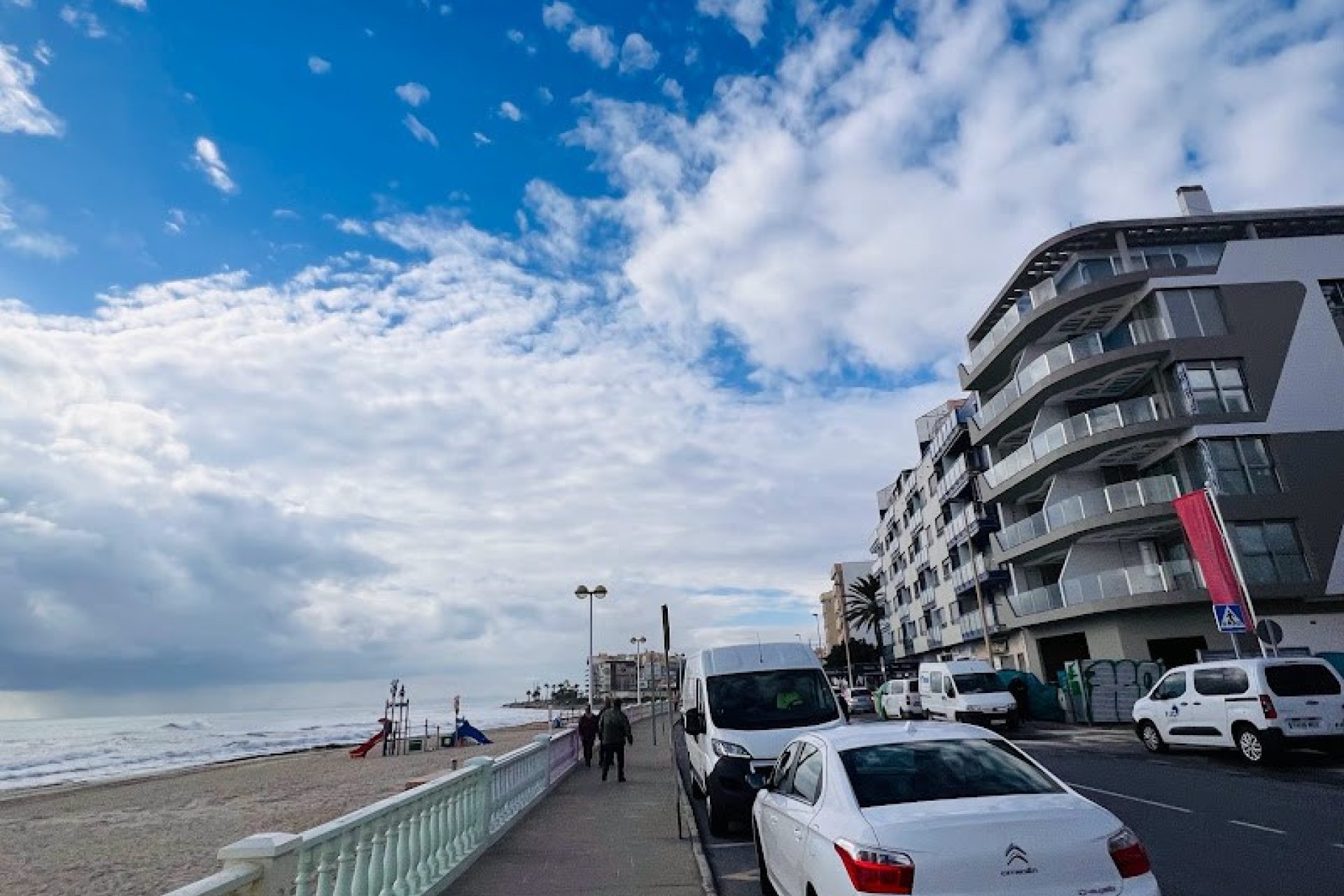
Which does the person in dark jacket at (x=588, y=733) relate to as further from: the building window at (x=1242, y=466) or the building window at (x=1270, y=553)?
the building window at (x=1242, y=466)

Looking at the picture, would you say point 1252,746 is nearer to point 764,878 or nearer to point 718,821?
point 718,821

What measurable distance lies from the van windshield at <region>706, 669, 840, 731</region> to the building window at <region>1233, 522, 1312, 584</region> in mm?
23460

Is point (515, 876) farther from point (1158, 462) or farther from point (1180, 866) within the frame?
point (1158, 462)

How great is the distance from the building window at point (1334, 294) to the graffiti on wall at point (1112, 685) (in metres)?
16.4

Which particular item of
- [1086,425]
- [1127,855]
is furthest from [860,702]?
[1127,855]

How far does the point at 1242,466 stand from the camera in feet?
91.5

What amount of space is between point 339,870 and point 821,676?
762 cm

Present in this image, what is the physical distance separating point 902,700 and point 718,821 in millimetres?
23968

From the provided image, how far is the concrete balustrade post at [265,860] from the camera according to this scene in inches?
153

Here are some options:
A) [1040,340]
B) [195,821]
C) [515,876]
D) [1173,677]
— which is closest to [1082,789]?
[1173,677]

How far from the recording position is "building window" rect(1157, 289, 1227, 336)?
29.6 metres

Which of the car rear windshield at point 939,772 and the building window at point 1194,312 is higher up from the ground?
the building window at point 1194,312

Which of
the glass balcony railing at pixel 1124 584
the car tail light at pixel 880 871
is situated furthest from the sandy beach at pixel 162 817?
the glass balcony railing at pixel 1124 584

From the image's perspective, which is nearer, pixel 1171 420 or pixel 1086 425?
pixel 1171 420
